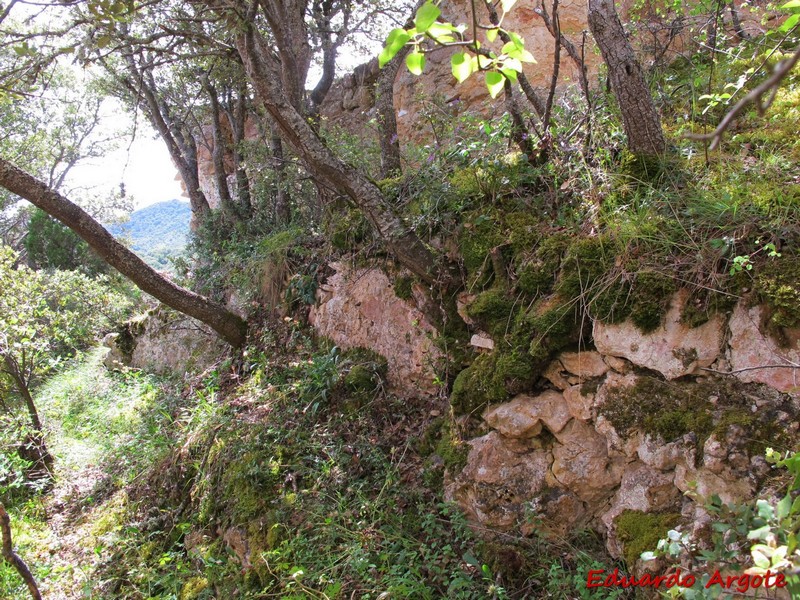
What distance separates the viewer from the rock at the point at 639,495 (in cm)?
252

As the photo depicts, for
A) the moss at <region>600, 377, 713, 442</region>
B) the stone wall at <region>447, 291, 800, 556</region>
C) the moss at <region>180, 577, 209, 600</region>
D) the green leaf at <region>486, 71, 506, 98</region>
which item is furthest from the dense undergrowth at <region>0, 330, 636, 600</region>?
the green leaf at <region>486, 71, 506, 98</region>

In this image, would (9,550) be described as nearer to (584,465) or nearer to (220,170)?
(584,465)

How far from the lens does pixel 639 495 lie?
262 cm

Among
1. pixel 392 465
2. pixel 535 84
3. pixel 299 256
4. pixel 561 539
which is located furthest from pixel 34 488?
pixel 535 84

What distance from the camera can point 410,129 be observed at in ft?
26.7

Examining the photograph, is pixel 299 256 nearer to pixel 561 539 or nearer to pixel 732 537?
pixel 561 539

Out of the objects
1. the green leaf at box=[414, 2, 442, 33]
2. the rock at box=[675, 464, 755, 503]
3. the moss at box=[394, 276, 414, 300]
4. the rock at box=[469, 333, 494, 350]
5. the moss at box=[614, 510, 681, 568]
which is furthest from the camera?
the moss at box=[394, 276, 414, 300]

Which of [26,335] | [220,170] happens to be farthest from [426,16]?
[220,170]

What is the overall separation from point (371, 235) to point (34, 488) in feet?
15.1

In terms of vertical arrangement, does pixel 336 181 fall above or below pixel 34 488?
above

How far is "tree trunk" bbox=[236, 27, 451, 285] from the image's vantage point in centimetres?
391

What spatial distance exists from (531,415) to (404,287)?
1.74 m

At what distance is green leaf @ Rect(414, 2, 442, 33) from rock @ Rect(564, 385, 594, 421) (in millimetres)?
2409

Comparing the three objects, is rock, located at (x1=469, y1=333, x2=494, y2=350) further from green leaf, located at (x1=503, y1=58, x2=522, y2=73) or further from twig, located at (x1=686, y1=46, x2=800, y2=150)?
twig, located at (x1=686, y1=46, x2=800, y2=150)
